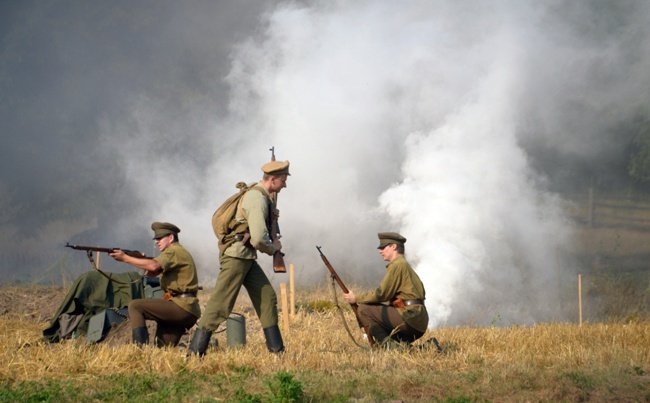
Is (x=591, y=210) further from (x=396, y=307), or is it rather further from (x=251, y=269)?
(x=251, y=269)

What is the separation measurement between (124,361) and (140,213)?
19601 mm

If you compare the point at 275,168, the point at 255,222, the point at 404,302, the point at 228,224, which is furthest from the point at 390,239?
the point at 228,224

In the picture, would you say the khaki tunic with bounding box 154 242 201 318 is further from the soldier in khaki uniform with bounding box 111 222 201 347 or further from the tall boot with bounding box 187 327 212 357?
the tall boot with bounding box 187 327 212 357

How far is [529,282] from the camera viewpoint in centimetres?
2386

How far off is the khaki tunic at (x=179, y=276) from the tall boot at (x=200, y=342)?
22.4 inches

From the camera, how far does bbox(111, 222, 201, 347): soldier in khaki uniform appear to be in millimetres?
8953

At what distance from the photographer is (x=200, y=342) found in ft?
28.1

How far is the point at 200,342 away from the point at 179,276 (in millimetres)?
953

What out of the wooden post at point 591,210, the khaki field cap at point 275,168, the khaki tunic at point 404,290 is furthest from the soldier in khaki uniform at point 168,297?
the wooden post at point 591,210

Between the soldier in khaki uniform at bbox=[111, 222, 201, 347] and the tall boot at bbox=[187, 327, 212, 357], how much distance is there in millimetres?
569

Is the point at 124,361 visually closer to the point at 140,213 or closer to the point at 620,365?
the point at 620,365

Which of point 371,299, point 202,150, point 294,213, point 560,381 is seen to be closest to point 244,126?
point 202,150

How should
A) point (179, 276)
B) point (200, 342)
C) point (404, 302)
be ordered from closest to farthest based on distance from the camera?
point (200, 342) < point (179, 276) < point (404, 302)

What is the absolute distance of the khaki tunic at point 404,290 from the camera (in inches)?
367
